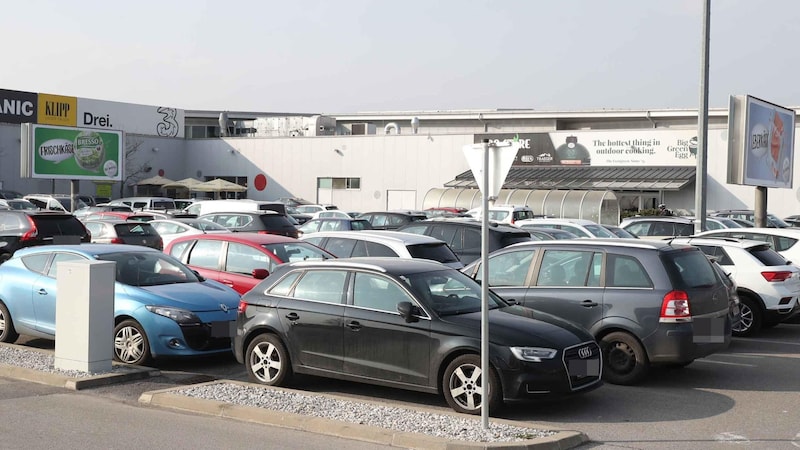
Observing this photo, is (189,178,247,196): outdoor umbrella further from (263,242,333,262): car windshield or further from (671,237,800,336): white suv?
(671,237,800,336): white suv

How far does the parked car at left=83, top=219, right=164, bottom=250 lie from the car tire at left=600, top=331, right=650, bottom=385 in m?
13.2

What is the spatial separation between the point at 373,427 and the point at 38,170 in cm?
2855

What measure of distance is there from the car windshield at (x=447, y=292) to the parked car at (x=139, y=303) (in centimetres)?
268

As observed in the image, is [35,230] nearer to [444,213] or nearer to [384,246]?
[384,246]

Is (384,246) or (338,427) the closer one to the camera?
(338,427)

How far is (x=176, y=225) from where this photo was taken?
74.2 feet

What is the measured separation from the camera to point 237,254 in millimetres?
13906

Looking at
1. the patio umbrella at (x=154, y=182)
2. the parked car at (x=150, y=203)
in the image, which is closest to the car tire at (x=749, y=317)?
the parked car at (x=150, y=203)

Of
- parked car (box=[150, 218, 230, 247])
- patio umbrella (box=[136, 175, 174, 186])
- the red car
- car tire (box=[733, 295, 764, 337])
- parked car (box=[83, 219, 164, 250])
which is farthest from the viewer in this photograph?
patio umbrella (box=[136, 175, 174, 186])

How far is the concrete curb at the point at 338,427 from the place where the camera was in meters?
7.42

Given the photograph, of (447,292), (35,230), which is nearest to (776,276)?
(447,292)

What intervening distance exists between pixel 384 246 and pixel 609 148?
120 ft

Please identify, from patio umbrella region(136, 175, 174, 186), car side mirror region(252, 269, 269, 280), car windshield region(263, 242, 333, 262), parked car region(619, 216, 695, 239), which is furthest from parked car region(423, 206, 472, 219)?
patio umbrella region(136, 175, 174, 186)

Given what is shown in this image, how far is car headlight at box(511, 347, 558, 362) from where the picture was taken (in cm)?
871
